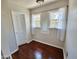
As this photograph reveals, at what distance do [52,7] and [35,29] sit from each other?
76.2 inches

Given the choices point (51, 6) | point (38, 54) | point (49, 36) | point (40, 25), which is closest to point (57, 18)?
point (51, 6)

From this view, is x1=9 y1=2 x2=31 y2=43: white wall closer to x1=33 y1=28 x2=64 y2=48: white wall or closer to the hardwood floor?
x1=33 y1=28 x2=64 y2=48: white wall

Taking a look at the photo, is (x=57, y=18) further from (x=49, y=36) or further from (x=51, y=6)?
(x=49, y=36)

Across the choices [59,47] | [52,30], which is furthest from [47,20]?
[59,47]

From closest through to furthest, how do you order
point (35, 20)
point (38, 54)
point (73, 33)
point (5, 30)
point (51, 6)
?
point (73, 33) → point (5, 30) → point (38, 54) → point (51, 6) → point (35, 20)

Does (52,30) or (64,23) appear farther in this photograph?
(52,30)

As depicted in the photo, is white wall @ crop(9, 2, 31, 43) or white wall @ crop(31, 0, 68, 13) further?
white wall @ crop(9, 2, 31, 43)

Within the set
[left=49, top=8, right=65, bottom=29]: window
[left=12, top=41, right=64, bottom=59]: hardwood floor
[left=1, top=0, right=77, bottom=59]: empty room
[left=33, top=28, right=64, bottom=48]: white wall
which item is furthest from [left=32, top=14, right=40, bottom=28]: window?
[left=12, top=41, right=64, bottom=59]: hardwood floor

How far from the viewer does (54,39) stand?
3.99 m

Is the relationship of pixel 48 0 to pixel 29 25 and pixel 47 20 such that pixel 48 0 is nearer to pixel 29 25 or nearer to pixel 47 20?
pixel 47 20

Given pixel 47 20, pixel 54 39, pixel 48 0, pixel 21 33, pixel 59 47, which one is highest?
pixel 48 0

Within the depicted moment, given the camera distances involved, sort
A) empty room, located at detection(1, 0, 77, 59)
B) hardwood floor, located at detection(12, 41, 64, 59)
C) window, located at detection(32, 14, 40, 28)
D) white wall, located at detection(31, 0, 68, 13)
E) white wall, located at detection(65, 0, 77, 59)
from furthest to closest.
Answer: window, located at detection(32, 14, 40, 28) → white wall, located at detection(31, 0, 68, 13) → empty room, located at detection(1, 0, 77, 59) → hardwood floor, located at detection(12, 41, 64, 59) → white wall, located at detection(65, 0, 77, 59)

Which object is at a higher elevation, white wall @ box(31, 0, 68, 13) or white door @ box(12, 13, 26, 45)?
white wall @ box(31, 0, 68, 13)

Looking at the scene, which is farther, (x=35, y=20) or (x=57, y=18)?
(x=35, y=20)
